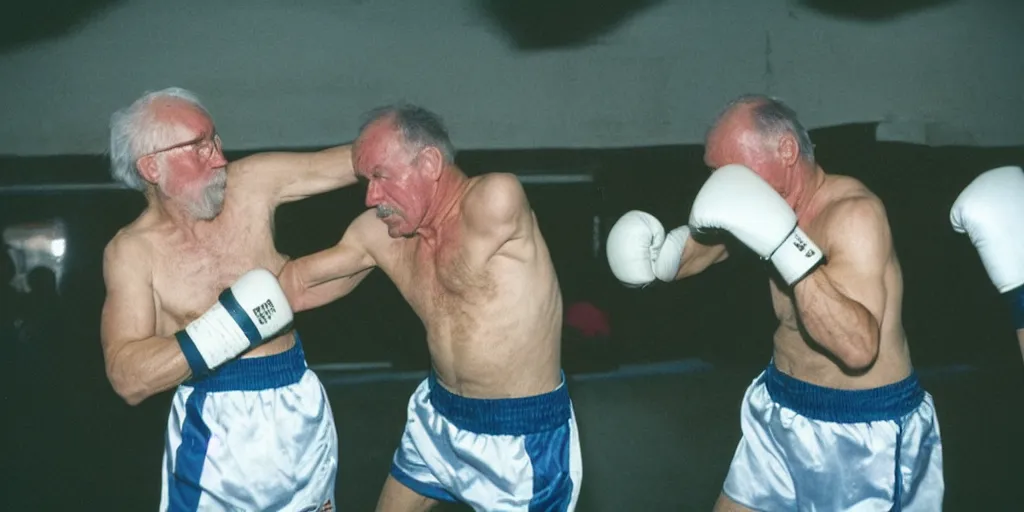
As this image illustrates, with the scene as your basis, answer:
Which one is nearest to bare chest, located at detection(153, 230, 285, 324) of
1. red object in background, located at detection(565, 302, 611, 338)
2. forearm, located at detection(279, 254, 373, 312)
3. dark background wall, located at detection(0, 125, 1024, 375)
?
forearm, located at detection(279, 254, 373, 312)

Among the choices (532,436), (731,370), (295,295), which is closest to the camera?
(532,436)

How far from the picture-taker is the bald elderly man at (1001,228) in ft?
7.34

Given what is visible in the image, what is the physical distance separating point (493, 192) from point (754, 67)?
2004 mm

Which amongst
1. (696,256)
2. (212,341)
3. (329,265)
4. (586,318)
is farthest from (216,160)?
(586,318)

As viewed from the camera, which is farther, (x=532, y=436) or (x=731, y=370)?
(x=731, y=370)

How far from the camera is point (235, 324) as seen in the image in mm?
2340

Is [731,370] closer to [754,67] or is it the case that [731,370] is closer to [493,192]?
[754,67]

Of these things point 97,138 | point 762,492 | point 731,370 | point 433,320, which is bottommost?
point 731,370

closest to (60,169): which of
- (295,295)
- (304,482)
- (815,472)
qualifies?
(295,295)

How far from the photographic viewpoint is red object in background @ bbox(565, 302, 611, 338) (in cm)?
400

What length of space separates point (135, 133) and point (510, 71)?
1.68 metres

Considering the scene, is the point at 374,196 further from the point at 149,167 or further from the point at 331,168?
the point at 149,167

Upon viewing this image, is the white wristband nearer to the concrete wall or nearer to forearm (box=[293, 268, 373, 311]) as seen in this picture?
forearm (box=[293, 268, 373, 311])

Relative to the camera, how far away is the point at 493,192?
2377mm
